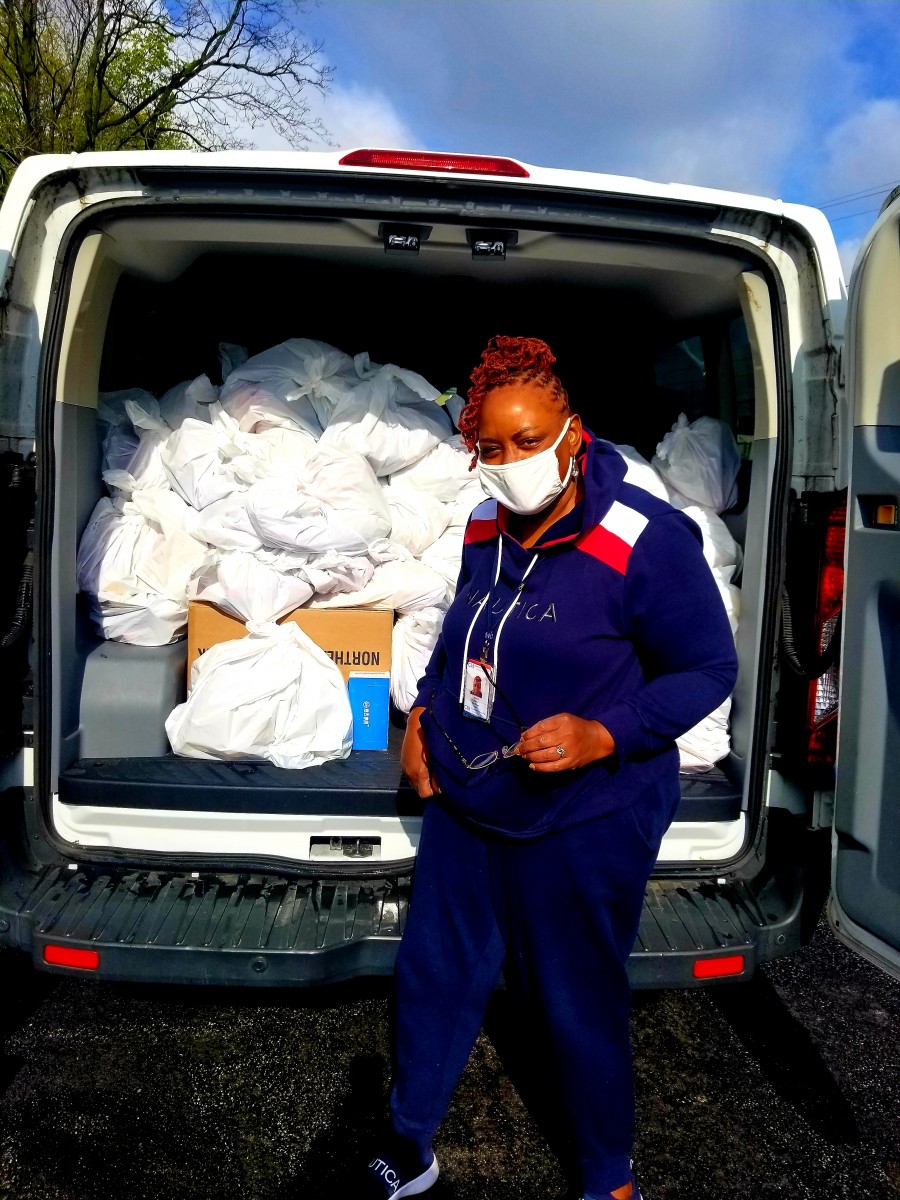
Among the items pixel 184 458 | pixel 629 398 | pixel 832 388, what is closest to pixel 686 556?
pixel 832 388

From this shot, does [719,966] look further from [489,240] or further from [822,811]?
[489,240]

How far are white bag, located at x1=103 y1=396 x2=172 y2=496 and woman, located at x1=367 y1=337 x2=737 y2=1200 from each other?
1613mm

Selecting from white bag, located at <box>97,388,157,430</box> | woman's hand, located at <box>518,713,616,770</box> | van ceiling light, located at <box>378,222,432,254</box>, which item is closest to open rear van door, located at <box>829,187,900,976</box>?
woman's hand, located at <box>518,713,616,770</box>

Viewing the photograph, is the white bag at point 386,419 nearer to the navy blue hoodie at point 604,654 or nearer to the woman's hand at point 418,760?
the woman's hand at point 418,760

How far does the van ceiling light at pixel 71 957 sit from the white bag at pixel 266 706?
0.69 meters

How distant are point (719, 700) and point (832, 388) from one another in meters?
0.97

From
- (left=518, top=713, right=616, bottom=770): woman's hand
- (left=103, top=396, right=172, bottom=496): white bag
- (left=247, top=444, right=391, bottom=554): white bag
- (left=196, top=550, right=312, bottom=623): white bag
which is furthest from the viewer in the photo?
(left=103, top=396, right=172, bottom=496): white bag

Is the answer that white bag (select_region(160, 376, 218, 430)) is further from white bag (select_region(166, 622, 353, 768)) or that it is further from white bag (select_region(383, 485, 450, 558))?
white bag (select_region(166, 622, 353, 768))

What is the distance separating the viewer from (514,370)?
1856mm

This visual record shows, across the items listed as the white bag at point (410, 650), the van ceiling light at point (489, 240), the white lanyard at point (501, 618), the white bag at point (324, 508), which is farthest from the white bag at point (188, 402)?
the white lanyard at point (501, 618)

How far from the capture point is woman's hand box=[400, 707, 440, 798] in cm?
206

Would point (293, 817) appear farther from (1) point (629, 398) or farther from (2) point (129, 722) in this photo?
(1) point (629, 398)

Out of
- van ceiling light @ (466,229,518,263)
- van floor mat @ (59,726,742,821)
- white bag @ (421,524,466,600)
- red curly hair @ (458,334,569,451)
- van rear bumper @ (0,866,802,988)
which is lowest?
van rear bumper @ (0,866,802,988)

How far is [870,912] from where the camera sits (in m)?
1.94
